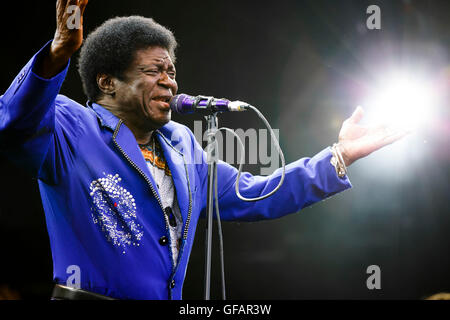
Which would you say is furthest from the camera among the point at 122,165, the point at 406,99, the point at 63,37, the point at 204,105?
the point at 406,99

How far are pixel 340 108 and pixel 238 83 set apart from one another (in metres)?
0.76

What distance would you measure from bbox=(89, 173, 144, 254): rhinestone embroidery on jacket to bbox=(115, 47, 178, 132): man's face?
28 cm

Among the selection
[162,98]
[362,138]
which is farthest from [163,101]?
[362,138]

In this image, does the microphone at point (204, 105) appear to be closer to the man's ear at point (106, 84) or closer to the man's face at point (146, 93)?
the man's face at point (146, 93)

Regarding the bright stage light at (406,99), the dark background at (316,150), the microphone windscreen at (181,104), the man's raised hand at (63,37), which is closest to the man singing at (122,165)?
the man's raised hand at (63,37)

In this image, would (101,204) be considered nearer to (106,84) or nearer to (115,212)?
(115,212)

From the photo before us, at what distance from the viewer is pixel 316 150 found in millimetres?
3150

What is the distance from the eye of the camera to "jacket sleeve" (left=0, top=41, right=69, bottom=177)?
1.05 m

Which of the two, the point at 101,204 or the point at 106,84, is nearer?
the point at 101,204

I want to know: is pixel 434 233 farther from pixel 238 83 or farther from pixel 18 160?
pixel 18 160

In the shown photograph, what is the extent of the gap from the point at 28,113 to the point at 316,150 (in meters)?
2.39

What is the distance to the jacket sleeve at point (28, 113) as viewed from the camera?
1055 millimetres

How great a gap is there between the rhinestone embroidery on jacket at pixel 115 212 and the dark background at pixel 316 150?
150 cm

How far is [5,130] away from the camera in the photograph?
1.07 m
